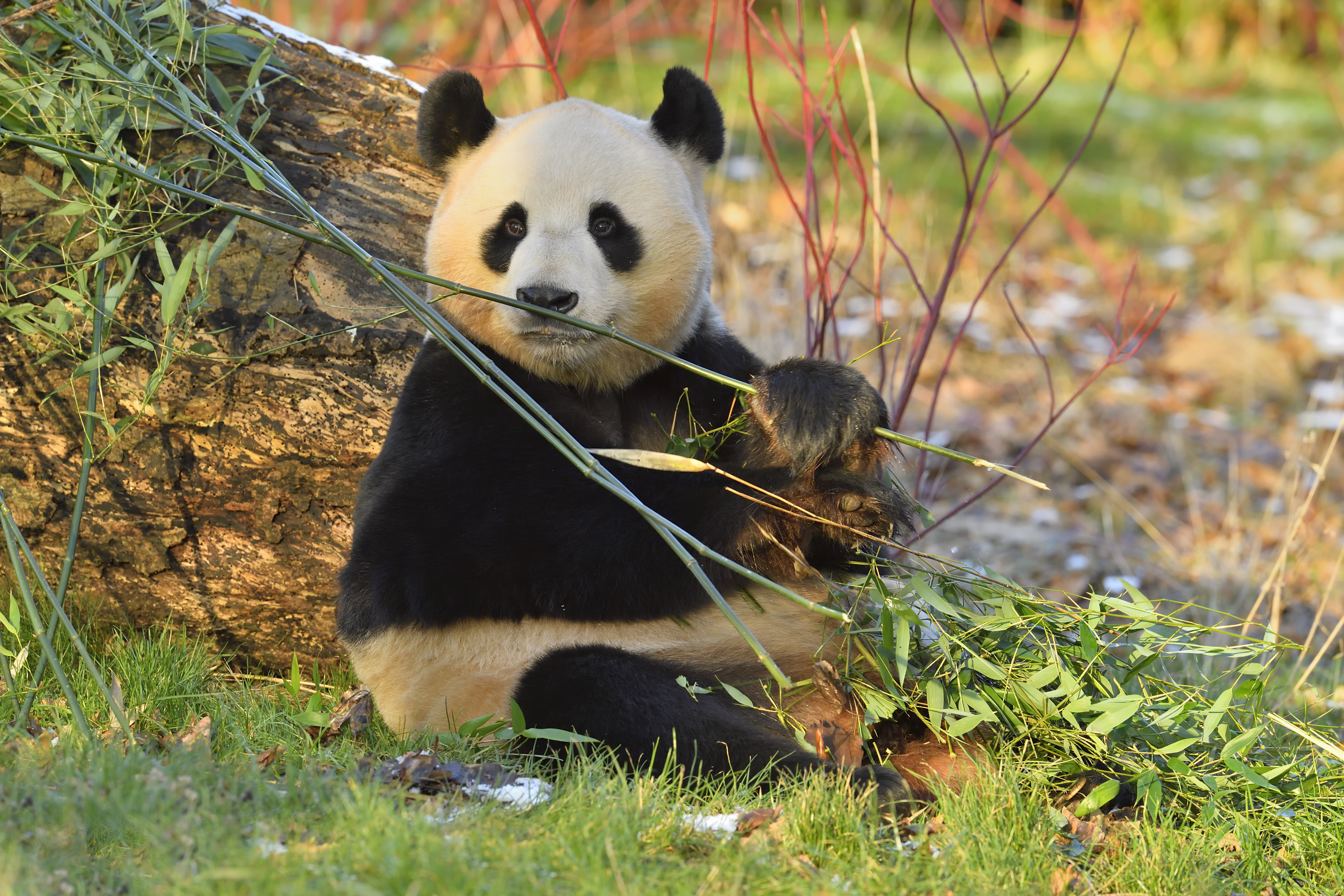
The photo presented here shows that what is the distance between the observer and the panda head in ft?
8.29

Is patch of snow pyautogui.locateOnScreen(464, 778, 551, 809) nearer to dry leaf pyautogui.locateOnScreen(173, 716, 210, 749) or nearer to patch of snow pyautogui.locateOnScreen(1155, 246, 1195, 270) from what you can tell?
dry leaf pyautogui.locateOnScreen(173, 716, 210, 749)

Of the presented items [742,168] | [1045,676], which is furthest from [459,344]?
Answer: [742,168]

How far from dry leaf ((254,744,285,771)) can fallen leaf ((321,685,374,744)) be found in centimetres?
18

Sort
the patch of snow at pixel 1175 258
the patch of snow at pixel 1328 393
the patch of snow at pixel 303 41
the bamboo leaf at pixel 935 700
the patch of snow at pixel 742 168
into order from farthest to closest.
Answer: the patch of snow at pixel 1175 258 → the patch of snow at pixel 742 168 → the patch of snow at pixel 1328 393 → the patch of snow at pixel 303 41 → the bamboo leaf at pixel 935 700

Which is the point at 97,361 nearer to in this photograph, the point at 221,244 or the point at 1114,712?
the point at 221,244

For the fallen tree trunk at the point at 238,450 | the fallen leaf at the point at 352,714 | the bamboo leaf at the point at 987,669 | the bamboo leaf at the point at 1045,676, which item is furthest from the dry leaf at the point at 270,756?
the bamboo leaf at the point at 1045,676

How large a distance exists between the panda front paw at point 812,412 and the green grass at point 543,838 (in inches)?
27.7

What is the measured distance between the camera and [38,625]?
7.64ft

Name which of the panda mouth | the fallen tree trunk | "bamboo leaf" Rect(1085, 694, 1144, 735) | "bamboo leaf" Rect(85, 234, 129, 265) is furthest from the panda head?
"bamboo leaf" Rect(1085, 694, 1144, 735)

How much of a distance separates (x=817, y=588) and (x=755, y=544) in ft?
0.88

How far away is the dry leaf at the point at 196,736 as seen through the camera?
7.39 ft

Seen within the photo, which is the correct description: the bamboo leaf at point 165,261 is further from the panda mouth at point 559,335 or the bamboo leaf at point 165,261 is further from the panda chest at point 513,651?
the panda chest at point 513,651

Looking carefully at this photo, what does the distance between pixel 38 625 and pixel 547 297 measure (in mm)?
1303

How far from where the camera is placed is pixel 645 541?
2.44 metres
